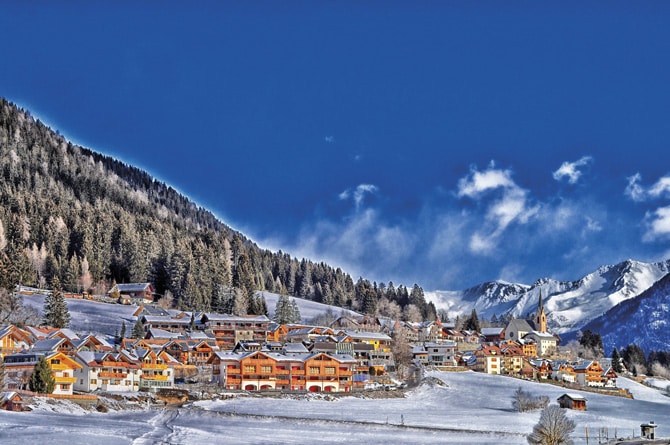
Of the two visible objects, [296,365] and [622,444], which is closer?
[622,444]

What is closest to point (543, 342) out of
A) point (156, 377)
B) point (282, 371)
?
point (282, 371)

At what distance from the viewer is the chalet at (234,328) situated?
5610 inches

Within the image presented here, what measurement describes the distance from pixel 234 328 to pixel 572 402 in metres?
59.7

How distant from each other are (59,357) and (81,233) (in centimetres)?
8482

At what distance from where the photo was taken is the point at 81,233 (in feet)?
573

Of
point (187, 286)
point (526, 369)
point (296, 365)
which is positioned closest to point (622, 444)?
point (296, 365)

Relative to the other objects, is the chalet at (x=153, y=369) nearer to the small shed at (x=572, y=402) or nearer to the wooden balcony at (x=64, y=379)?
the wooden balcony at (x=64, y=379)

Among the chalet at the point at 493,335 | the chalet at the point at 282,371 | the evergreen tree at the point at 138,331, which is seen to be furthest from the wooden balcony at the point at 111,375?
the chalet at the point at 493,335

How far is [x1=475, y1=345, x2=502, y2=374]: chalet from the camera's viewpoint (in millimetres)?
138125

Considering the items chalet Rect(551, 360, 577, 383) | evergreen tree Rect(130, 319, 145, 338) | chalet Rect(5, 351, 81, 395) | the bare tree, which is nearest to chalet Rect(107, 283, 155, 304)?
evergreen tree Rect(130, 319, 145, 338)

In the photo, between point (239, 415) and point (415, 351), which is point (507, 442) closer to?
point (239, 415)

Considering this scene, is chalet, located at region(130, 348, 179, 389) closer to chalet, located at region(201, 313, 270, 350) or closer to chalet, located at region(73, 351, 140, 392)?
chalet, located at region(73, 351, 140, 392)

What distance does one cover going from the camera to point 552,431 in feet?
219

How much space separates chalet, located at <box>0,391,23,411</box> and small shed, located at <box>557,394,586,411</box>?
5957 cm
